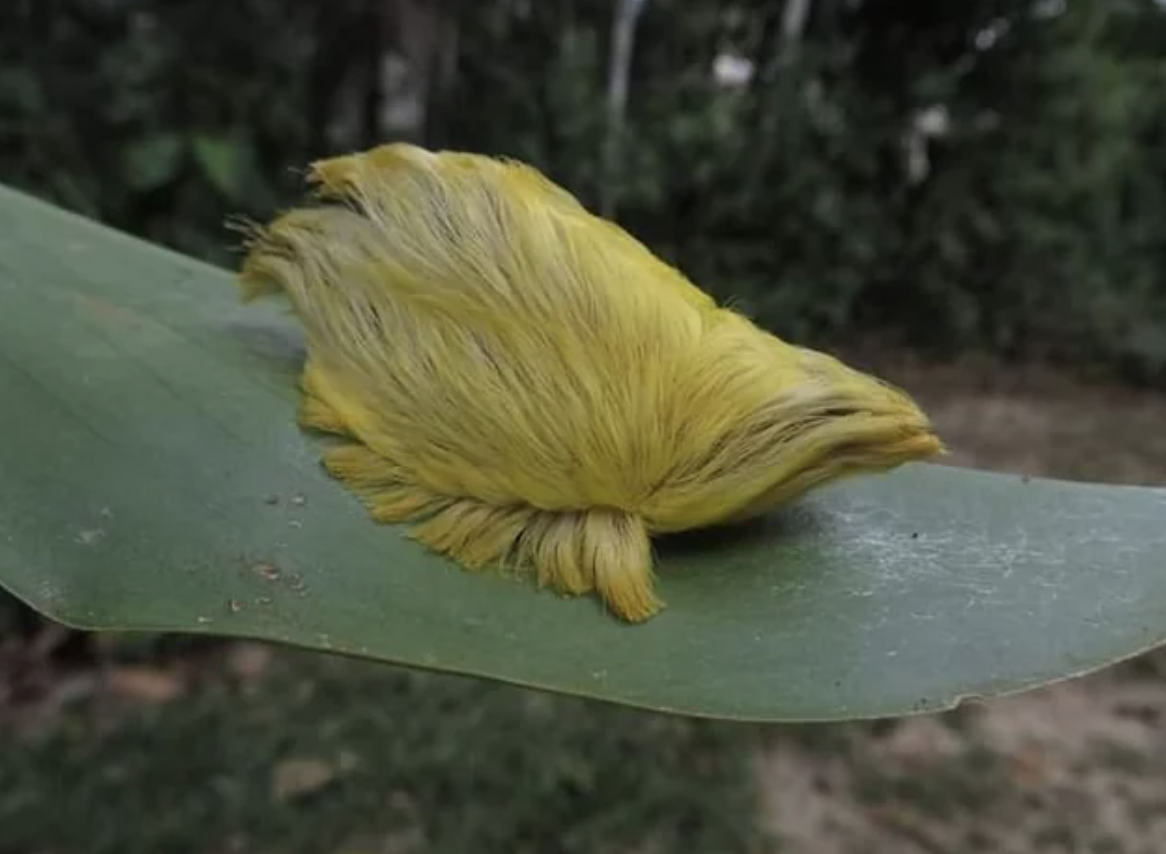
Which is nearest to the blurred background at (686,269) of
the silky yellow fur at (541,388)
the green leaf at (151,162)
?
the green leaf at (151,162)

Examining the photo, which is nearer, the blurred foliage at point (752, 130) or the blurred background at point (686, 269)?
the blurred background at point (686, 269)

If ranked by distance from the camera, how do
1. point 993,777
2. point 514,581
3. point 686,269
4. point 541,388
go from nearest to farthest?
point 514,581
point 541,388
point 993,777
point 686,269

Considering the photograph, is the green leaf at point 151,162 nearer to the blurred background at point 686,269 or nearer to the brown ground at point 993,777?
the blurred background at point 686,269

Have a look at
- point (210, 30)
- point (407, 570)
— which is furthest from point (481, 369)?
point (210, 30)

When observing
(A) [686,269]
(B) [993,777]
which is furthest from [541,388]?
(A) [686,269]

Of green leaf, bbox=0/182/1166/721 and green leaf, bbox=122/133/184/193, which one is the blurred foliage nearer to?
green leaf, bbox=122/133/184/193

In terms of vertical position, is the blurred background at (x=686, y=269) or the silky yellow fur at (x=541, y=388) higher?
the silky yellow fur at (x=541, y=388)

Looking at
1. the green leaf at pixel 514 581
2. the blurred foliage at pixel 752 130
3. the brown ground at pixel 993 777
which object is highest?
the green leaf at pixel 514 581

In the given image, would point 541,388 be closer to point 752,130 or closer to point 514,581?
point 514,581
